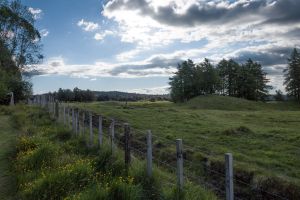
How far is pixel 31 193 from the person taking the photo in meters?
10.2

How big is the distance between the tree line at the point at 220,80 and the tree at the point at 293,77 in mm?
8147

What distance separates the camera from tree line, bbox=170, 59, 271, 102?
328 ft

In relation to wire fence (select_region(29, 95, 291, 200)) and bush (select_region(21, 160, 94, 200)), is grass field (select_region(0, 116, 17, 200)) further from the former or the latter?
wire fence (select_region(29, 95, 291, 200))

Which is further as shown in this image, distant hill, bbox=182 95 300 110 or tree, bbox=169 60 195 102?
tree, bbox=169 60 195 102

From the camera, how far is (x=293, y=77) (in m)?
103

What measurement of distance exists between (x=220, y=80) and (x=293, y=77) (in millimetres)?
19458

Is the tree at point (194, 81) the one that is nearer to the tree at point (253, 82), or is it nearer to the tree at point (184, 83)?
the tree at point (184, 83)

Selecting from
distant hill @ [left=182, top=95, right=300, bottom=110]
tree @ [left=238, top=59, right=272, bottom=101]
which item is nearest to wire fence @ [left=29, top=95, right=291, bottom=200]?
distant hill @ [left=182, top=95, right=300, bottom=110]

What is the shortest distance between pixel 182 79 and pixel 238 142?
79.8m

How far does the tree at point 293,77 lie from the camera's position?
103 meters

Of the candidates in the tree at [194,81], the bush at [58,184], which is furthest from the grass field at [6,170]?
the tree at [194,81]

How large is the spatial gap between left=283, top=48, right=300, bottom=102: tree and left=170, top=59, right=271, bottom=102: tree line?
815 cm

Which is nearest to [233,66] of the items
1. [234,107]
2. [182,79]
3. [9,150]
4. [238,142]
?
[182,79]

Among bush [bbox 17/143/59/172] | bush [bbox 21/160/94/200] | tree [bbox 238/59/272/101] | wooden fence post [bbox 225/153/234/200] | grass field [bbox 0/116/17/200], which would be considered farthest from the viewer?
tree [bbox 238/59/272/101]
